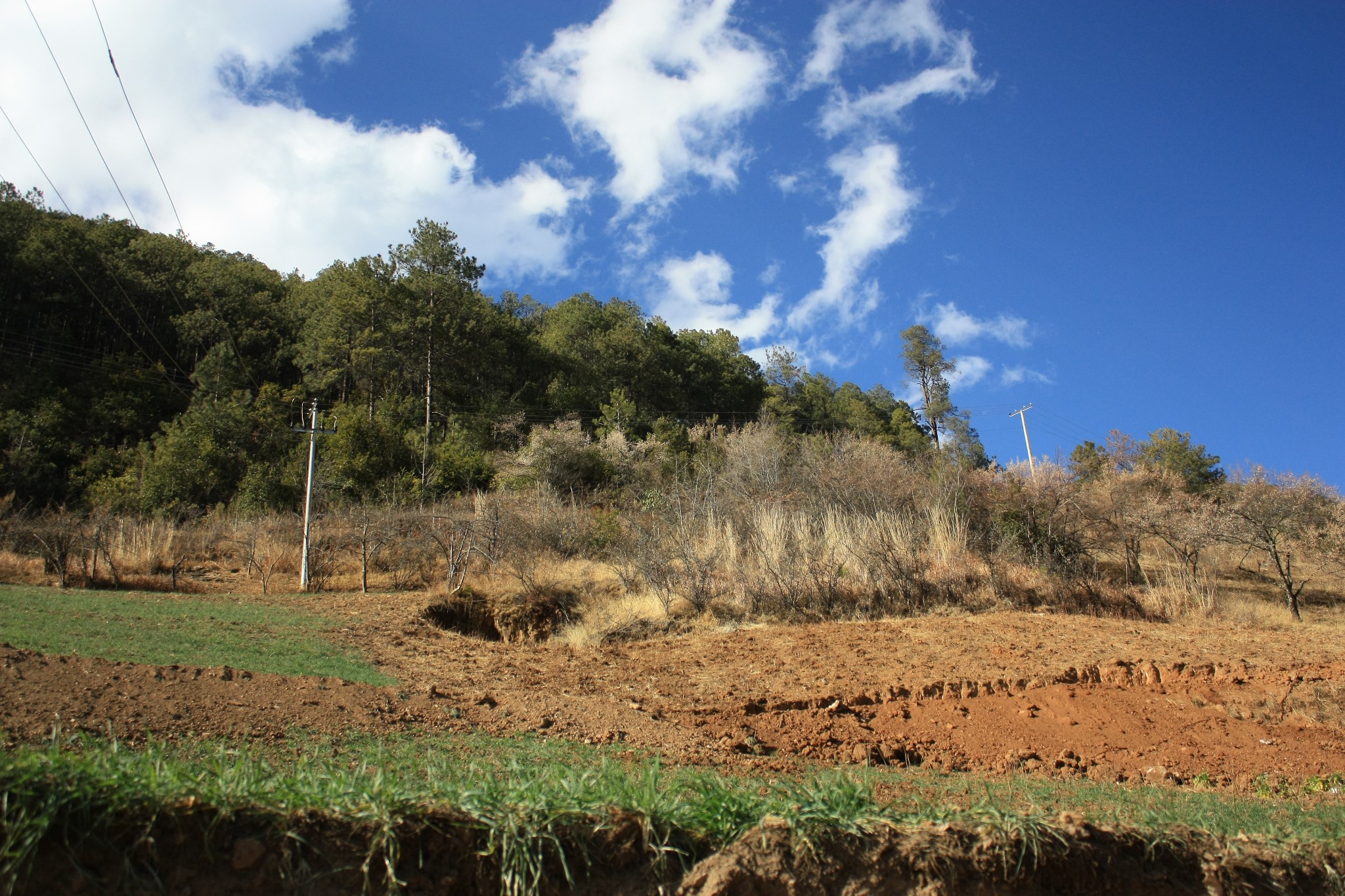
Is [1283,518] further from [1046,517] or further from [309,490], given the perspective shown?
[309,490]

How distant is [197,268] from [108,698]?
51023 mm

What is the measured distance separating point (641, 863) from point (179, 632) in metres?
10.6

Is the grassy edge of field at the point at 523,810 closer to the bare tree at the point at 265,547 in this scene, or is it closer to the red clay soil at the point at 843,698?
the red clay soil at the point at 843,698

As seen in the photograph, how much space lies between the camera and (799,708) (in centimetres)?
867

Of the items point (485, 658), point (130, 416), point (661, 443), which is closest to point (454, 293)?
point (661, 443)

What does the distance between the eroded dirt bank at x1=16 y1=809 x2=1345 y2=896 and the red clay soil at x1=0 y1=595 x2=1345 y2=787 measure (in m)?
3.74

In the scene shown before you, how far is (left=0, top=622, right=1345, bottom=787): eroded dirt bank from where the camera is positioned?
6.09 metres

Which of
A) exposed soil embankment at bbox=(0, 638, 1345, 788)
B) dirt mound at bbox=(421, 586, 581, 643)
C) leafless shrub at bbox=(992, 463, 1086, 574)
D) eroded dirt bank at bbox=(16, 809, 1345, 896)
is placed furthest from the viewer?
leafless shrub at bbox=(992, 463, 1086, 574)

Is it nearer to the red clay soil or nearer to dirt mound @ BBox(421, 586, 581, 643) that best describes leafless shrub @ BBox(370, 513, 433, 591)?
dirt mound @ BBox(421, 586, 581, 643)

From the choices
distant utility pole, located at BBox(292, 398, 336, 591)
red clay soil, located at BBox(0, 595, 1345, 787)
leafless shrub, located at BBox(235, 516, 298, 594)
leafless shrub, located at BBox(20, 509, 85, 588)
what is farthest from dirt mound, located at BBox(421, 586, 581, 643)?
leafless shrub, located at BBox(20, 509, 85, 588)

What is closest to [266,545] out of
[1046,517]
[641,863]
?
[641,863]

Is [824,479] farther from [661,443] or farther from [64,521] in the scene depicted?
[64,521]

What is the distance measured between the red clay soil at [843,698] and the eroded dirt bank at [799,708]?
0.10 feet

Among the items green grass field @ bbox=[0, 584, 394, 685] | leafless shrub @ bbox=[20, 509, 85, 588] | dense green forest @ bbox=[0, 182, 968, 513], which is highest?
dense green forest @ bbox=[0, 182, 968, 513]
